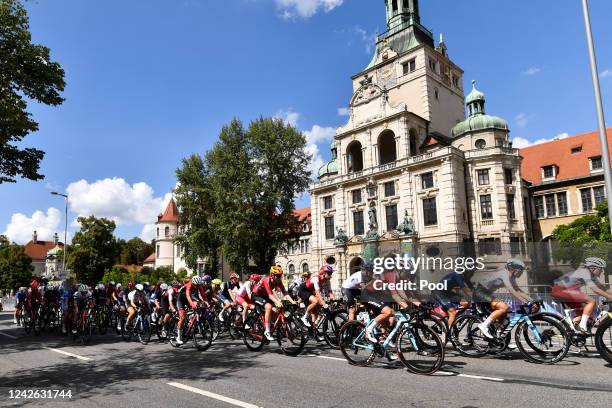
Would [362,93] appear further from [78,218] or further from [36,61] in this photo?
[78,218]

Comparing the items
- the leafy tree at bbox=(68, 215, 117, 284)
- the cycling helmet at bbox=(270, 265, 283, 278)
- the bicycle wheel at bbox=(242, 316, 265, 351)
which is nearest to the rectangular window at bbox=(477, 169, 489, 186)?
the cycling helmet at bbox=(270, 265, 283, 278)

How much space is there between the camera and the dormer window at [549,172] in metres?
42.0

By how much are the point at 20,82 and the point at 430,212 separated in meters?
31.9

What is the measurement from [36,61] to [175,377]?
45.6 ft

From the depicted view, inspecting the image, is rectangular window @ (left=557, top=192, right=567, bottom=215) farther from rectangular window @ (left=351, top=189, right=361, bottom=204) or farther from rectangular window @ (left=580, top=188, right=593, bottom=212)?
rectangular window @ (left=351, top=189, right=361, bottom=204)

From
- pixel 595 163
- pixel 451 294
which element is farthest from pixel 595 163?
pixel 451 294

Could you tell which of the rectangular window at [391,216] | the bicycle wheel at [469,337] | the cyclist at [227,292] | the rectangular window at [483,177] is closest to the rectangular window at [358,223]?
the rectangular window at [391,216]

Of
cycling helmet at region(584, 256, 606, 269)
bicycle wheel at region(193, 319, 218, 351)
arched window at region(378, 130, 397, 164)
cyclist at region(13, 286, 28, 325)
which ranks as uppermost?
arched window at region(378, 130, 397, 164)

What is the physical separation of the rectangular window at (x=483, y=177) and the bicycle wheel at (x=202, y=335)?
32.9 m

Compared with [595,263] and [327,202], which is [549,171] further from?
[595,263]

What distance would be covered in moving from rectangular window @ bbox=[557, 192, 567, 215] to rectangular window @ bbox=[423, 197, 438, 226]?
12.7 meters

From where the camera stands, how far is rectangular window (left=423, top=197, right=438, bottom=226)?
3827cm

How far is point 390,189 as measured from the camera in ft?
136

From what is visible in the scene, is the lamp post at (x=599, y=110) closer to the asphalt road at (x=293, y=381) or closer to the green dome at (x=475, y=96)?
the asphalt road at (x=293, y=381)
